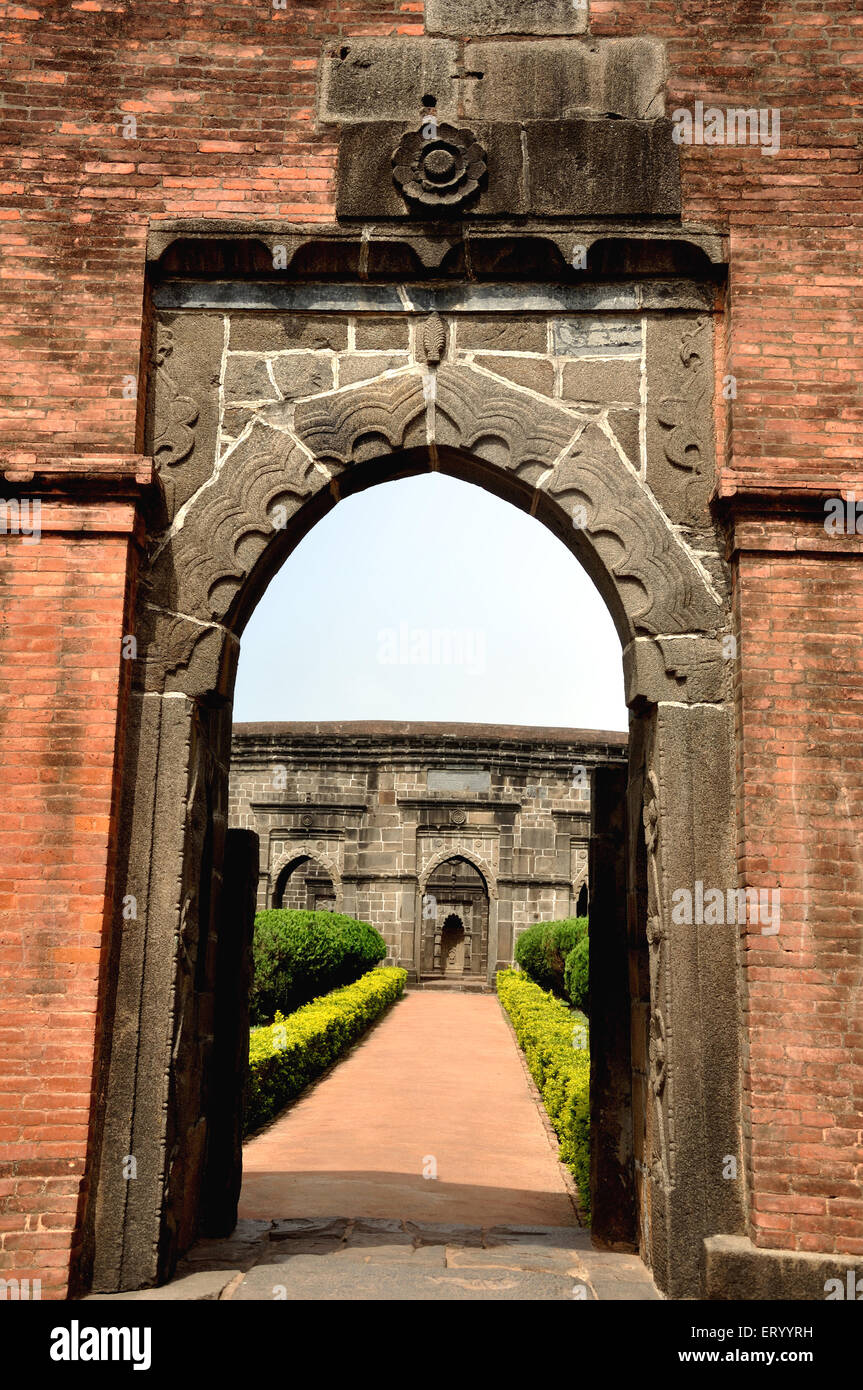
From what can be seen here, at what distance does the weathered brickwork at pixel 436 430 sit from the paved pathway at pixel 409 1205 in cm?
35

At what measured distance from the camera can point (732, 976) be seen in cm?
416

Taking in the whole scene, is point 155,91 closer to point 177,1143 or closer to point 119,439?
point 119,439

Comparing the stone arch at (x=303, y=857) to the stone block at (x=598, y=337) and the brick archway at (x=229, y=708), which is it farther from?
the stone block at (x=598, y=337)

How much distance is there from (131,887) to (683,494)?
268 centimetres

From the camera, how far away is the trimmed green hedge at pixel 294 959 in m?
12.1

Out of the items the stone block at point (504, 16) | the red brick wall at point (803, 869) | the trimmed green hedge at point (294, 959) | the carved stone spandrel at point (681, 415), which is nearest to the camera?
the red brick wall at point (803, 869)

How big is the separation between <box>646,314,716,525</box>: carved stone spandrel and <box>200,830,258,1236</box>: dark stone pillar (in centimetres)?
247

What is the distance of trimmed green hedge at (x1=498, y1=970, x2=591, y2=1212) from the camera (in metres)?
6.33

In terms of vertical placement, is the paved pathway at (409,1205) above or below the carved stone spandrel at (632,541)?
below

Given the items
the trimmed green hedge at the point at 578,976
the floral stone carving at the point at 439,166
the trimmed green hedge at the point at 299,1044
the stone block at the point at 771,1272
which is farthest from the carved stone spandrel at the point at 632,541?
the trimmed green hedge at the point at 578,976
